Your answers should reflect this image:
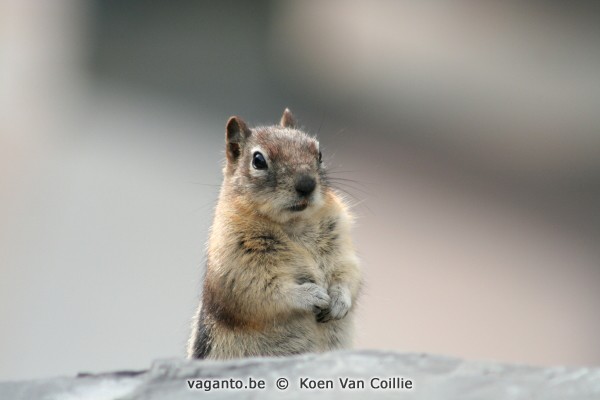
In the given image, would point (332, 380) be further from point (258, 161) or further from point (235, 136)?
point (235, 136)

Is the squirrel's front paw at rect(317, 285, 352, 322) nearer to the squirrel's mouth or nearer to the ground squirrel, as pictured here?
the ground squirrel

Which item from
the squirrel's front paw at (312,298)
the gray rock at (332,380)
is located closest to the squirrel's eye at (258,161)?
the squirrel's front paw at (312,298)

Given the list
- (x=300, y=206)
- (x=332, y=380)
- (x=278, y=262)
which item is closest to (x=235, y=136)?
(x=300, y=206)

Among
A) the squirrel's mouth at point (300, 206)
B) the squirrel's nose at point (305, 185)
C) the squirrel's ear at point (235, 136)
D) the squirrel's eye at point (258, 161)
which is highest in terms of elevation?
the squirrel's ear at point (235, 136)

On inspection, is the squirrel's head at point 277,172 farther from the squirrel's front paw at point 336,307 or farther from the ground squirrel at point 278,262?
the squirrel's front paw at point 336,307

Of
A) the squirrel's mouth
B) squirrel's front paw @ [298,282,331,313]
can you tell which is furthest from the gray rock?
the squirrel's mouth

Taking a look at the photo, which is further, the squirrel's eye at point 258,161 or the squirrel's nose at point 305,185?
the squirrel's eye at point 258,161
